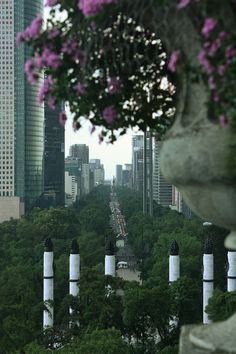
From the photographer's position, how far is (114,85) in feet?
20.4

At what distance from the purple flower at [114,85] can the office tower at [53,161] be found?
355ft

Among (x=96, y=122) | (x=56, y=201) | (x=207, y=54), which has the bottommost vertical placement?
(x=56, y=201)

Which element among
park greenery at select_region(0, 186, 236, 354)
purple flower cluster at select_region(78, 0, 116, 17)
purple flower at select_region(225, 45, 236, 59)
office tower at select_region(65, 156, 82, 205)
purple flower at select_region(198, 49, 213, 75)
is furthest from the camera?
office tower at select_region(65, 156, 82, 205)

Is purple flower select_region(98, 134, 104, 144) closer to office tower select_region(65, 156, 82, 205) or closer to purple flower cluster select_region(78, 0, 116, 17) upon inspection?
purple flower cluster select_region(78, 0, 116, 17)

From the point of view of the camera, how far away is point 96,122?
21.2 ft

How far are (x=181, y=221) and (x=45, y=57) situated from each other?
182ft

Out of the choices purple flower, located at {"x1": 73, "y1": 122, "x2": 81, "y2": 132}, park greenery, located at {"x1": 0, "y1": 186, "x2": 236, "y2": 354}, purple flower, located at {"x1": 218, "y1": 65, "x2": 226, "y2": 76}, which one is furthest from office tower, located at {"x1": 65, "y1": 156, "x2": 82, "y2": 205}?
purple flower, located at {"x1": 218, "y1": 65, "x2": 226, "y2": 76}

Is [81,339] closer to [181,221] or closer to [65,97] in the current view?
[65,97]

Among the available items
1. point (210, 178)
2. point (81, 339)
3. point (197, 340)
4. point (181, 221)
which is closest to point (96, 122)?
point (210, 178)

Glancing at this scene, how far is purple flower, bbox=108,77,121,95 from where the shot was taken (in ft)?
20.3

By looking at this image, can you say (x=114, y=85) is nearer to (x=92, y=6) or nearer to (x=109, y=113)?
(x=109, y=113)

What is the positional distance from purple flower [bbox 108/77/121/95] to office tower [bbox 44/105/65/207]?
355 ft

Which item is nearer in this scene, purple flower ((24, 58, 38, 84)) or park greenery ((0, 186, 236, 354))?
purple flower ((24, 58, 38, 84))

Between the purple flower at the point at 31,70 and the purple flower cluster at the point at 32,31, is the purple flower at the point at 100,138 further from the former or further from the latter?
the purple flower cluster at the point at 32,31
